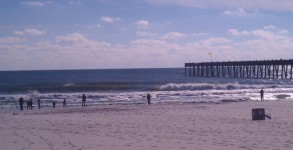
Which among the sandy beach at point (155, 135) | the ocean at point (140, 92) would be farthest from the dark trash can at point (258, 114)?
the ocean at point (140, 92)

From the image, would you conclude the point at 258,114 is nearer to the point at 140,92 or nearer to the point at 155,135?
the point at 155,135

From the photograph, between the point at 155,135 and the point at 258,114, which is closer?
the point at 155,135

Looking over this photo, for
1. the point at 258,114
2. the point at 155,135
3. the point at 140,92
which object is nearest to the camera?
the point at 155,135

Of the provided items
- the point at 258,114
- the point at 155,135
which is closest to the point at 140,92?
the point at 258,114

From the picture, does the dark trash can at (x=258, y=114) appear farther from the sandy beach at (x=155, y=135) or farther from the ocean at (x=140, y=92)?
the ocean at (x=140, y=92)

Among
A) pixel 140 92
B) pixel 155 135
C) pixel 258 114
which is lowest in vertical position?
pixel 140 92

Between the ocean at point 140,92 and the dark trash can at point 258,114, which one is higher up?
the dark trash can at point 258,114

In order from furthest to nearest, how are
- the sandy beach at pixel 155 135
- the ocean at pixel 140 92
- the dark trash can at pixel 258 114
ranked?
the ocean at pixel 140 92
the dark trash can at pixel 258 114
the sandy beach at pixel 155 135

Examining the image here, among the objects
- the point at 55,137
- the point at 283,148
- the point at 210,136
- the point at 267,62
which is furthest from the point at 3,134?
the point at 267,62

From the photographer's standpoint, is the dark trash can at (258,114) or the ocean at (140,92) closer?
the dark trash can at (258,114)

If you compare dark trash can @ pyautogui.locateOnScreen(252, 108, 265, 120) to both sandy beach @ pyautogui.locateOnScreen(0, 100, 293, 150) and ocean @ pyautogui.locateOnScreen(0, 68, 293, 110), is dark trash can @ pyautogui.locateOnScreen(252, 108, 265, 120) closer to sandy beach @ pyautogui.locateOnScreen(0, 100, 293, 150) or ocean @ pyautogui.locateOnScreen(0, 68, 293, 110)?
sandy beach @ pyautogui.locateOnScreen(0, 100, 293, 150)

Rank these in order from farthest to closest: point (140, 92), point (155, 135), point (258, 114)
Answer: point (140, 92)
point (258, 114)
point (155, 135)

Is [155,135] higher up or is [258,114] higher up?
[258,114]

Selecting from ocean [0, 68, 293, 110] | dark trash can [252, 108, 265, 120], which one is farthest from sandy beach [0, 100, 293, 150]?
ocean [0, 68, 293, 110]
